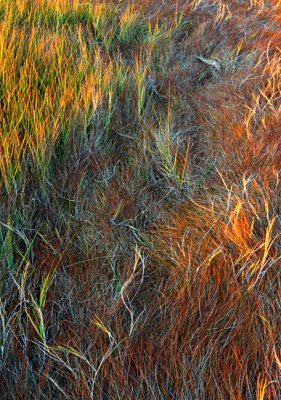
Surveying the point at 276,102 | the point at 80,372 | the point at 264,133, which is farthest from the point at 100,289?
the point at 276,102

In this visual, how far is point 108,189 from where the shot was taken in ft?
4.12

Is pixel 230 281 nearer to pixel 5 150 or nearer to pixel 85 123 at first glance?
pixel 5 150

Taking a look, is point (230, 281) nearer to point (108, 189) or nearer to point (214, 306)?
point (214, 306)

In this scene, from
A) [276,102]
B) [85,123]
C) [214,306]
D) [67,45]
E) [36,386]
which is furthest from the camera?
[67,45]

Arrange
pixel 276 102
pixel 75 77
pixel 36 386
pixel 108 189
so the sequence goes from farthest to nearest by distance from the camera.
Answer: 1. pixel 276 102
2. pixel 75 77
3. pixel 108 189
4. pixel 36 386

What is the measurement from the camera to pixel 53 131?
4.31ft

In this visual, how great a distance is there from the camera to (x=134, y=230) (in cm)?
113

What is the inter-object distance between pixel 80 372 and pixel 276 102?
1540 millimetres

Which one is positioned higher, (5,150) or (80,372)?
(5,150)

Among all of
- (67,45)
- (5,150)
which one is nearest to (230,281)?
(5,150)

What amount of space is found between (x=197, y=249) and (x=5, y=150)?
65cm

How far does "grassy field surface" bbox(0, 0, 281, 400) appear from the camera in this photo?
752mm

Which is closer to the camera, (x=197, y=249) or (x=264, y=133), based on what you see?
(x=197, y=249)

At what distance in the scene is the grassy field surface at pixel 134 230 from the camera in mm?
752
